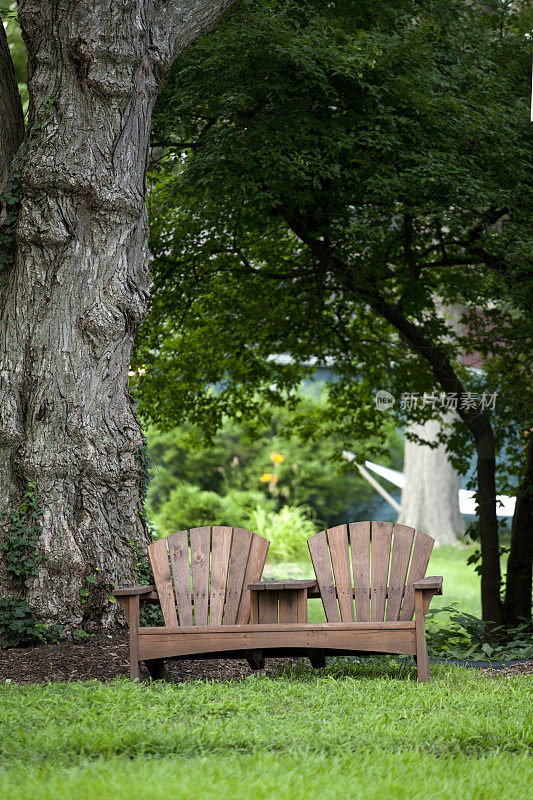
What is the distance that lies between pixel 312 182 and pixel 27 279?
2.77 meters

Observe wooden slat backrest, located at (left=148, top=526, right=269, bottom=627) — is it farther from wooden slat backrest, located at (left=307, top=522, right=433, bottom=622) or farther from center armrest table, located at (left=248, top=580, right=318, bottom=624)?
wooden slat backrest, located at (left=307, top=522, right=433, bottom=622)

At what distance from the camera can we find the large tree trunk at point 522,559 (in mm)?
8391

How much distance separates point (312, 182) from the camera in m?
7.32

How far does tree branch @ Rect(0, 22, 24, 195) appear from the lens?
244 inches

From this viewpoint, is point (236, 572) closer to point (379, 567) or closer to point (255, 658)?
point (255, 658)

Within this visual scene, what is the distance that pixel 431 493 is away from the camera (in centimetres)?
1984

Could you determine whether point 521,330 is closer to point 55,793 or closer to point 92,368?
point 92,368

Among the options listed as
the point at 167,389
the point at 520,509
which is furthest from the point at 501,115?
the point at 167,389

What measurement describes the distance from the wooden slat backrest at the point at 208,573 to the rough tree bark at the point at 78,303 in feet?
2.51

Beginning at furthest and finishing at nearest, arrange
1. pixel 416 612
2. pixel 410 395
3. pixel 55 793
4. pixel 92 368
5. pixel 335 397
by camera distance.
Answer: pixel 335 397 < pixel 410 395 < pixel 92 368 < pixel 416 612 < pixel 55 793

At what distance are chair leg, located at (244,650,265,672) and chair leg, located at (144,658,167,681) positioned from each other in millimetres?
495

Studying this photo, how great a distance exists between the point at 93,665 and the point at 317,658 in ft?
4.41

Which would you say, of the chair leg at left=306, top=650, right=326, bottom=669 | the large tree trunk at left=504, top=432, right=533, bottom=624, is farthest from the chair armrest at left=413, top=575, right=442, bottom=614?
the large tree trunk at left=504, top=432, right=533, bottom=624

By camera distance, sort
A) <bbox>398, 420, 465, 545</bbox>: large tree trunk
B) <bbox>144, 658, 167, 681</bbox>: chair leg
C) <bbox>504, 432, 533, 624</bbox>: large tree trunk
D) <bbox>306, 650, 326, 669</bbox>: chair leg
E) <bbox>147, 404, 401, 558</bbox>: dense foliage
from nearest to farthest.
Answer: <bbox>144, 658, 167, 681</bbox>: chair leg → <bbox>306, 650, 326, 669</bbox>: chair leg → <bbox>504, 432, 533, 624</bbox>: large tree trunk → <bbox>147, 404, 401, 558</bbox>: dense foliage → <bbox>398, 420, 465, 545</bbox>: large tree trunk
